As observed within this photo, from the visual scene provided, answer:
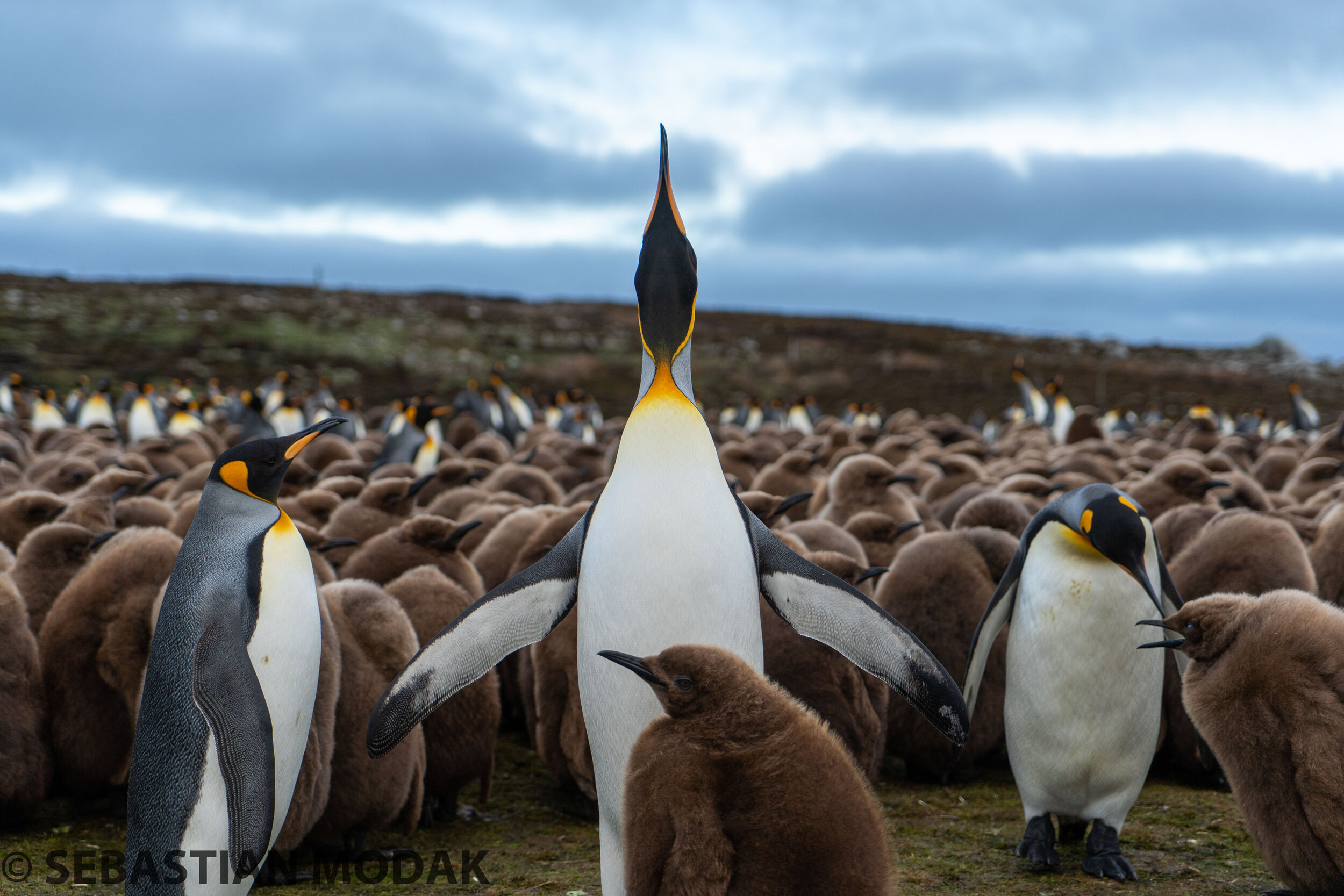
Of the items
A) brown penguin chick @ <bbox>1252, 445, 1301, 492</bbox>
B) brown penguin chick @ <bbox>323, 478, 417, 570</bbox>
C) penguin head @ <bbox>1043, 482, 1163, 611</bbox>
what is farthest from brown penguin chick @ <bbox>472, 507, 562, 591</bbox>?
brown penguin chick @ <bbox>1252, 445, 1301, 492</bbox>

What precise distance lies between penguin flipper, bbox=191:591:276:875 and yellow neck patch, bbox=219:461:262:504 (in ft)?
1.71

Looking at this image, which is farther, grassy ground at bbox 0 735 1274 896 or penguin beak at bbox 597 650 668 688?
grassy ground at bbox 0 735 1274 896

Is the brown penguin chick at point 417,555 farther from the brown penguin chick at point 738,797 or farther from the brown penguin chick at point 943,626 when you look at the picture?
the brown penguin chick at point 738,797

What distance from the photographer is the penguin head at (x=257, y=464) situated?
3.50m

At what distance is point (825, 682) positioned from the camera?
4.17 m

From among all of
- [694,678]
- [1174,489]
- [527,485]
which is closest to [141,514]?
[527,485]

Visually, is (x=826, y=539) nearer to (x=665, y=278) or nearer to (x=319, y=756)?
(x=665, y=278)

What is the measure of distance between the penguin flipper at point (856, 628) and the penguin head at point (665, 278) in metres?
0.56

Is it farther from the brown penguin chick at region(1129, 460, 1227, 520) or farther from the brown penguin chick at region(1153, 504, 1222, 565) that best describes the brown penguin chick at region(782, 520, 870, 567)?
the brown penguin chick at region(1129, 460, 1227, 520)

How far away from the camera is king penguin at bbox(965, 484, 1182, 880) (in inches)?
152

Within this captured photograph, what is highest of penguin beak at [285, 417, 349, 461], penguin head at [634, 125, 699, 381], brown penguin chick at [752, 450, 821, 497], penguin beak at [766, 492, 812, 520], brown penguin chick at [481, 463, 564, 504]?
penguin head at [634, 125, 699, 381]

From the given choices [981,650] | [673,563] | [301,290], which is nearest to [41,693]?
[673,563]

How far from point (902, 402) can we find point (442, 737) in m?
34.3

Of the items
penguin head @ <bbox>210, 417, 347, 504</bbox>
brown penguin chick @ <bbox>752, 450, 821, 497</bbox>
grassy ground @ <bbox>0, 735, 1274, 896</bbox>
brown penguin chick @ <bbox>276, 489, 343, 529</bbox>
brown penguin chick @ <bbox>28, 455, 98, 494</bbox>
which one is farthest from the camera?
brown penguin chick @ <bbox>752, 450, 821, 497</bbox>
